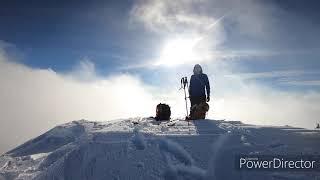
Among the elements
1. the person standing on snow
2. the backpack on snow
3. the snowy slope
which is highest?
the person standing on snow

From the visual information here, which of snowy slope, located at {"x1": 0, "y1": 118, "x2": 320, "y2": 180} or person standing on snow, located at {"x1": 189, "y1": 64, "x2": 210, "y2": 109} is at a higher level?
person standing on snow, located at {"x1": 189, "y1": 64, "x2": 210, "y2": 109}

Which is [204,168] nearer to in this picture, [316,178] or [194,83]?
[316,178]

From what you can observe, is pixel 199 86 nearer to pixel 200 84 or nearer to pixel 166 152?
pixel 200 84

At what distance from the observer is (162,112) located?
1714cm

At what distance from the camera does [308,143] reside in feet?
39.2

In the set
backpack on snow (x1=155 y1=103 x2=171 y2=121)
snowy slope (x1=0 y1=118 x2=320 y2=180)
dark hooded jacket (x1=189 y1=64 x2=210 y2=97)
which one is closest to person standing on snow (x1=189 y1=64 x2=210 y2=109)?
dark hooded jacket (x1=189 y1=64 x2=210 y2=97)

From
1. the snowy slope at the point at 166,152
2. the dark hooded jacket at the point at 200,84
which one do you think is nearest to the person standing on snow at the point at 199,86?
the dark hooded jacket at the point at 200,84

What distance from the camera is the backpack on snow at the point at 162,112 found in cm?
1705

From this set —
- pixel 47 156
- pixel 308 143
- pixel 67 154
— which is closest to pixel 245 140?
pixel 308 143

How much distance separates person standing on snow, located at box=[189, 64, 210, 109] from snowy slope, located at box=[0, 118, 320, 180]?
4.34 m

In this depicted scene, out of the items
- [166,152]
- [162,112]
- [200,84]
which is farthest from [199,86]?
[166,152]

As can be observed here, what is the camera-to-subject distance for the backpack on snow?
1705 centimetres

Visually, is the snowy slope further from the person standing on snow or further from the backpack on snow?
the person standing on snow

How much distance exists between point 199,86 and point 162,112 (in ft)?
8.20
